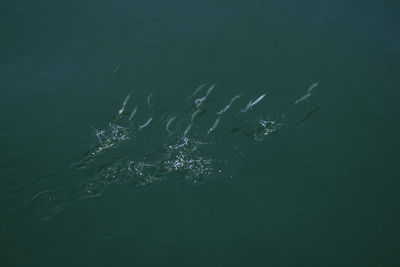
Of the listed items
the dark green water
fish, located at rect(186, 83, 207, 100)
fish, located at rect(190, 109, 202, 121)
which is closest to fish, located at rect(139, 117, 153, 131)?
the dark green water

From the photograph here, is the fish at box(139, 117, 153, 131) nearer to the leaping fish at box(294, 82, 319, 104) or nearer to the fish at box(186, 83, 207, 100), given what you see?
the fish at box(186, 83, 207, 100)

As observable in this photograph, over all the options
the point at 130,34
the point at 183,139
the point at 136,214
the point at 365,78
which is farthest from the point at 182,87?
the point at 365,78

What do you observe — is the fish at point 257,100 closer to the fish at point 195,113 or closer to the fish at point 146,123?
the fish at point 195,113

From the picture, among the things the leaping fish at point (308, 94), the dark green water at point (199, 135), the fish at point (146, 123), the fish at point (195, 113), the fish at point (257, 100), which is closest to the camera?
the dark green water at point (199, 135)

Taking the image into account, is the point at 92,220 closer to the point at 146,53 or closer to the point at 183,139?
the point at 183,139

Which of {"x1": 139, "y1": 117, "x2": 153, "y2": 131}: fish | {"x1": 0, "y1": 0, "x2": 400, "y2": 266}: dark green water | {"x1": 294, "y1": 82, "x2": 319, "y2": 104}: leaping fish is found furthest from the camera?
{"x1": 294, "y1": 82, "x2": 319, "y2": 104}: leaping fish

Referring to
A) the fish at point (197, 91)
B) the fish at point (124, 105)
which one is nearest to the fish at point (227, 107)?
the fish at point (197, 91)

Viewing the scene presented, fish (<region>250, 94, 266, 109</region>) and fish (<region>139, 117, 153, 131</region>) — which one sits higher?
fish (<region>250, 94, 266, 109</region>)

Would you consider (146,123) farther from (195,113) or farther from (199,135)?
(199,135)

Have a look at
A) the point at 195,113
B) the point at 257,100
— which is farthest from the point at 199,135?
the point at 257,100

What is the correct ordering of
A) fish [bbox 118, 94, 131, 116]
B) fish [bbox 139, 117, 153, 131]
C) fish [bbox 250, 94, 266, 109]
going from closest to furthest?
fish [bbox 139, 117, 153, 131], fish [bbox 118, 94, 131, 116], fish [bbox 250, 94, 266, 109]
